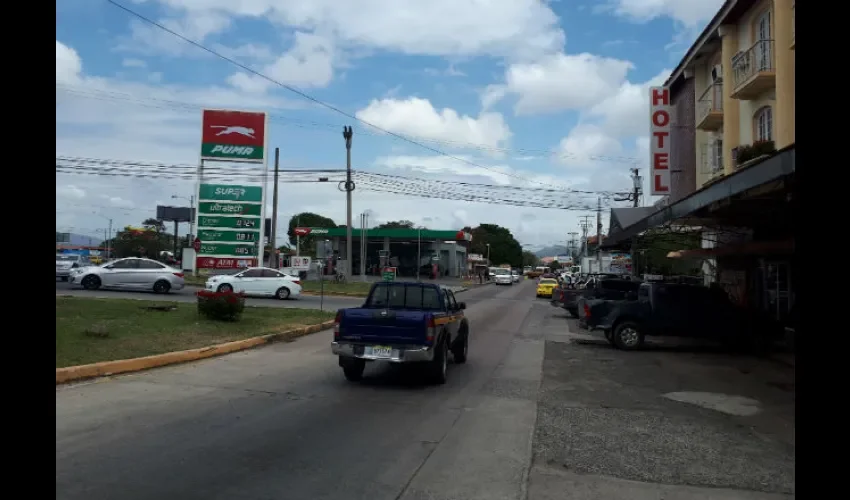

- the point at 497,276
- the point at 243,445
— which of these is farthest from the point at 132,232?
the point at 243,445

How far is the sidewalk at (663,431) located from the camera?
5566 mm

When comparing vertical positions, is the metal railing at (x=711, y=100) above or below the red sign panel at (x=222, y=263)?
above

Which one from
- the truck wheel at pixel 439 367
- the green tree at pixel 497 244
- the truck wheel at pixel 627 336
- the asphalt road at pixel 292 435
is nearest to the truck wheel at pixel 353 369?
the asphalt road at pixel 292 435

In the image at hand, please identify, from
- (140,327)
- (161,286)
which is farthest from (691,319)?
(161,286)

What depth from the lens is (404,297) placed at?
1132cm

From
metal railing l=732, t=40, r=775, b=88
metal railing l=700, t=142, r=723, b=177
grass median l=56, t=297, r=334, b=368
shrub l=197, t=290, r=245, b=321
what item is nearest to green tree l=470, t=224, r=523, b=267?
metal railing l=700, t=142, r=723, b=177

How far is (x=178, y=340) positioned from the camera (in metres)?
13.3

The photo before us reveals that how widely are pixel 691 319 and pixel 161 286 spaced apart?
71.3 feet

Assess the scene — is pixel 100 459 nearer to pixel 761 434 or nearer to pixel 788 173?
pixel 761 434

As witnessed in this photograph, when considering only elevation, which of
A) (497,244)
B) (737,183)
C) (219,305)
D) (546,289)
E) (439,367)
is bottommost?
(546,289)

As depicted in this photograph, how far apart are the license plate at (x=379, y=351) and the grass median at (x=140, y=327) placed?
14.1 feet

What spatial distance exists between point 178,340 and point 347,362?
4.78 metres

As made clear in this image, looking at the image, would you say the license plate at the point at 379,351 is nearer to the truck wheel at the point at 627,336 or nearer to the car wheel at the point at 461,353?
the car wheel at the point at 461,353

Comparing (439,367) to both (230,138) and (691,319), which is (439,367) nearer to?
(691,319)
